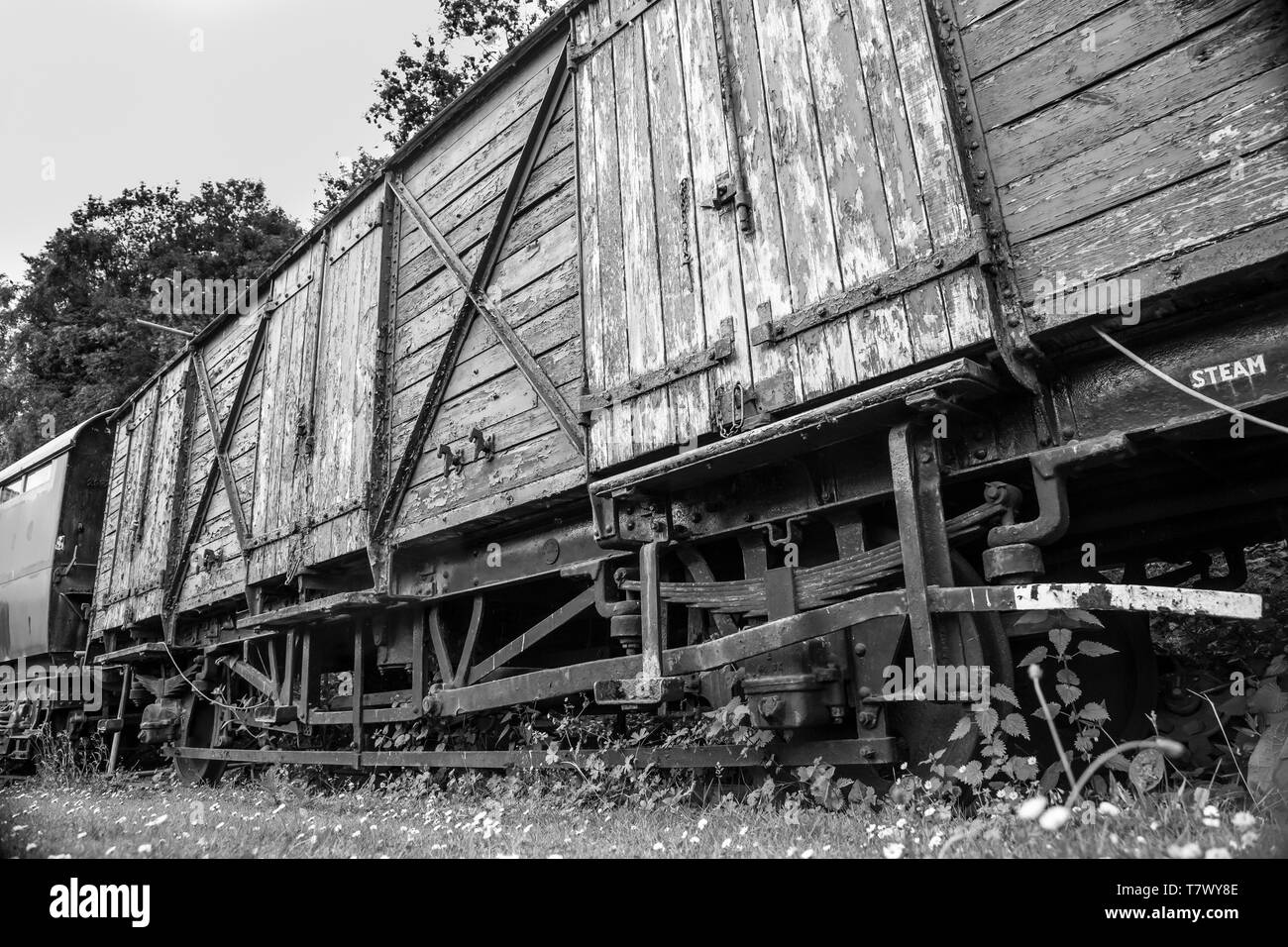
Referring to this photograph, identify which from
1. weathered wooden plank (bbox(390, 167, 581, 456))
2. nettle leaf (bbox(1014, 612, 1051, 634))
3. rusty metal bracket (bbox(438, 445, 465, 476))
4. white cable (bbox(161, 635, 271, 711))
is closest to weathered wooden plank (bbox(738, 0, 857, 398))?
nettle leaf (bbox(1014, 612, 1051, 634))

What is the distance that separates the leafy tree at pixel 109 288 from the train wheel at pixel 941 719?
22.7 m

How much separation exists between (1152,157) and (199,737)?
9.37 meters

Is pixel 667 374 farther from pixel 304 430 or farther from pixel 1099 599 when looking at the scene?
pixel 304 430

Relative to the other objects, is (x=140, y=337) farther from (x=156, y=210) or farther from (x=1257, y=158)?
(x=1257, y=158)

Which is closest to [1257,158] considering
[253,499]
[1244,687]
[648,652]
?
[1244,687]

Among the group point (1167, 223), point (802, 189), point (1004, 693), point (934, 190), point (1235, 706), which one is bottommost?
point (1235, 706)

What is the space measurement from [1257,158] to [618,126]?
2.95m

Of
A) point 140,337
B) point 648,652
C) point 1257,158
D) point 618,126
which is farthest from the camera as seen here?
point 140,337

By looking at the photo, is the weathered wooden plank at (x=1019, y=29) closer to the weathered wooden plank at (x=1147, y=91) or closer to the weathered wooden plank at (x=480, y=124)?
the weathered wooden plank at (x=1147, y=91)

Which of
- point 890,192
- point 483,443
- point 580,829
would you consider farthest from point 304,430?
point 890,192

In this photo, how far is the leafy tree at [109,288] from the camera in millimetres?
22141

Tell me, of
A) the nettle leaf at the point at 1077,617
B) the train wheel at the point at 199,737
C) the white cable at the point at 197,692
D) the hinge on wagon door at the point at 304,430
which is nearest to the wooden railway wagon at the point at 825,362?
the nettle leaf at the point at 1077,617

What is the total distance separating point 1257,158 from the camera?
7.88ft

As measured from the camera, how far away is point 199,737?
8484 mm
